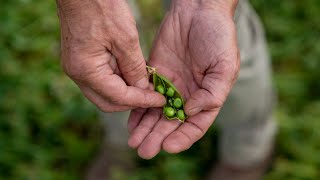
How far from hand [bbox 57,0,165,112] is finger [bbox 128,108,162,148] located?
103mm

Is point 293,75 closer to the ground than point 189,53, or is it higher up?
closer to the ground

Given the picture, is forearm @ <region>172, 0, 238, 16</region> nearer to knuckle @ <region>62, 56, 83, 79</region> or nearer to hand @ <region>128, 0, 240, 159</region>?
hand @ <region>128, 0, 240, 159</region>

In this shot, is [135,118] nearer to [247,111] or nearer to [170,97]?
[170,97]

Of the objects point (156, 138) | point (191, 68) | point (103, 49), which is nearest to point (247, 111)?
point (191, 68)

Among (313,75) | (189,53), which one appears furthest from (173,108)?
(313,75)

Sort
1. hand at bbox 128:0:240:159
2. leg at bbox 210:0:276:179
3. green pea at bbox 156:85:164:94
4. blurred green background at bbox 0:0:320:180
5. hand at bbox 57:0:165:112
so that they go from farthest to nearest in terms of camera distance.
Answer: blurred green background at bbox 0:0:320:180, leg at bbox 210:0:276:179, green pea at bbox 156:85:164:94, hand at bbox 128:0:240:159, hand at bbox 57:0:165:112

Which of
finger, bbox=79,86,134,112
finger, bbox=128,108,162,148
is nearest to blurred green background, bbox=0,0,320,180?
finger, bbox=128,108,162,148

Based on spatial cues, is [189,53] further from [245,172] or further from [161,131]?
[245,172]

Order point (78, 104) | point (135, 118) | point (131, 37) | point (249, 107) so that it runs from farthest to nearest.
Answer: point (78, 104) → point (249, 107) → point (135, 118) → point (131, 37)

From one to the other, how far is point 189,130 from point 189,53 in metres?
0.26

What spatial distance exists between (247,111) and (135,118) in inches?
25.7

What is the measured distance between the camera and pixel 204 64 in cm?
165

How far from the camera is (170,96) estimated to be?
172 centimetres

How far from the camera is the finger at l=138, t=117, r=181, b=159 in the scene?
164 centimetres
